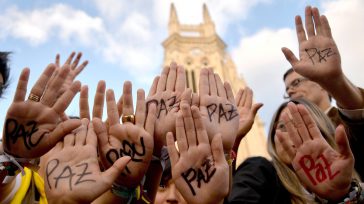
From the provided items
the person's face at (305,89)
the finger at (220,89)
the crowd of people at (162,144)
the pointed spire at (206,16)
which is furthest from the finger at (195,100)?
the pointed spire at (206,16)

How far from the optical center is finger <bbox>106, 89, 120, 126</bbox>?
1472mm

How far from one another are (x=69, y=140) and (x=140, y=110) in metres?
0.35

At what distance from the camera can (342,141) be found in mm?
1338

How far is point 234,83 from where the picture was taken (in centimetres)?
2634

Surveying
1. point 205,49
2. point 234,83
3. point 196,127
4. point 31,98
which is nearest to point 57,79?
point 31,98

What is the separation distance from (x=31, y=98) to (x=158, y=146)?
25.6 inches

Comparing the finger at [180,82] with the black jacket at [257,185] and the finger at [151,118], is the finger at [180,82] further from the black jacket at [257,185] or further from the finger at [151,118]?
the black jacket at [257,185]

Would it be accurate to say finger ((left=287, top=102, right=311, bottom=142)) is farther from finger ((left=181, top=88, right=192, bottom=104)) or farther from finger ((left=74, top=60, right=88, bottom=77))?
finger ((left=74, top=60, right=88, bottom=77))

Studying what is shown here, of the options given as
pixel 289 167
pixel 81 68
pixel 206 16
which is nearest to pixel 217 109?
pixel 289 167

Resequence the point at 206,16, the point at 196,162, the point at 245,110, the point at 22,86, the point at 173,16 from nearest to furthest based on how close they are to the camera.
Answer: the point at 196,162
the point at 22,86
the point at 245,110
the point at 173,16
the point at 206,16

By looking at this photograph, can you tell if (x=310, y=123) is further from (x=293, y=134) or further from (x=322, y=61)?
(x=322, y=61)

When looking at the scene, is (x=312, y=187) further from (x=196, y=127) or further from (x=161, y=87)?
(x=161, y=87)

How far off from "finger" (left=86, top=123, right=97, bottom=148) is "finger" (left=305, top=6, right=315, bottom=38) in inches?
57.7

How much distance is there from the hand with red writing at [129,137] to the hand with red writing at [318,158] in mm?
733
